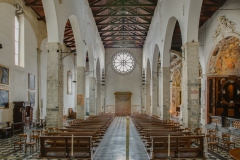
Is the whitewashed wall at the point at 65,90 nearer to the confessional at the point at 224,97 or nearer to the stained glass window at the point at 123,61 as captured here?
the stained glass window at the point at 123,61

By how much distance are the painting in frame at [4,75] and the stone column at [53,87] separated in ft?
13.3

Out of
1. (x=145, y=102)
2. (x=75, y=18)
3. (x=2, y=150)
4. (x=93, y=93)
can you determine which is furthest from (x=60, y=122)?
(x=145, y=102)

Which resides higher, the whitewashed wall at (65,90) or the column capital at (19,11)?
the column capital at (19,11)

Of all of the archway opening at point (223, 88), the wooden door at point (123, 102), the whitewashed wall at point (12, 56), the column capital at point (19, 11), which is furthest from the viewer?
the wooden door at point (123, 102)

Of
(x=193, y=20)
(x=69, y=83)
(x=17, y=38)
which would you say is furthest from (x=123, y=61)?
(x=193, y=20)

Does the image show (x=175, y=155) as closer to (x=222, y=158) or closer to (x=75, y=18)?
(x=222, y=158)

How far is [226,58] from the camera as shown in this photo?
19391 millimetres

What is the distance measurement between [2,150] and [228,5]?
1589 centimetres

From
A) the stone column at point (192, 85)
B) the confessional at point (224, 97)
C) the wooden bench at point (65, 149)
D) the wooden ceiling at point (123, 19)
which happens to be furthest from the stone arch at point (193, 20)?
the wooden ceiling at point (123, 19)

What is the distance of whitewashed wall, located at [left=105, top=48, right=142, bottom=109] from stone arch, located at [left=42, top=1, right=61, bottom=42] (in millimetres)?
25889

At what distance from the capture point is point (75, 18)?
55.1 ft

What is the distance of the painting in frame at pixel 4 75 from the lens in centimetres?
1450

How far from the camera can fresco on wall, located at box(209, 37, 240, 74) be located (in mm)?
18316

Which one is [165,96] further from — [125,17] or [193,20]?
[125,17]
